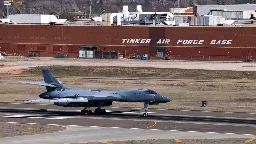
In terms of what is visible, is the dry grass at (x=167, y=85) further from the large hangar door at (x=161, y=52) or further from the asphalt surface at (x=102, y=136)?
the large hangar door at (x=161, y=52)

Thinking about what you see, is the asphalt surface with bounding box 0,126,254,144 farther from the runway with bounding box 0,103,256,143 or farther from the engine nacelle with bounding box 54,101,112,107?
the engine nacelle with bounding box 54,101,112,107

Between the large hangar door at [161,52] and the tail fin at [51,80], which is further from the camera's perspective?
the large hangar door at [161,52]

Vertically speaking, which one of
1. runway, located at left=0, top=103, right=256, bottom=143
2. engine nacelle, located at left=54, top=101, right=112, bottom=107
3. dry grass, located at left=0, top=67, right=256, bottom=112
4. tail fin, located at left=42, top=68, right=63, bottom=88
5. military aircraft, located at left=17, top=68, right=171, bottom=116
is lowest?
dry grass, located at left=0, top=67, right=256, bottom=112

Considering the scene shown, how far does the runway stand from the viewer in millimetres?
56469

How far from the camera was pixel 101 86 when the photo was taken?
340ft

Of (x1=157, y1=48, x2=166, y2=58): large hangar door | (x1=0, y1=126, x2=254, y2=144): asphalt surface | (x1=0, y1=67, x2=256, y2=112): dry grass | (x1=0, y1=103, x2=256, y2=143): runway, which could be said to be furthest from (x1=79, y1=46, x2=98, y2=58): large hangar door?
(x1=0, y1=126, x2=254, y2=144): asphalt surface

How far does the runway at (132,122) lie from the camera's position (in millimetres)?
56469

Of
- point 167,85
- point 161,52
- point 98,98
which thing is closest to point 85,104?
point 98,98

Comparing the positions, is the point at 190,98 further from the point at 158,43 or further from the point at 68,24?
the point at 68,24

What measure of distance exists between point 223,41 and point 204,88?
59568 millimetres

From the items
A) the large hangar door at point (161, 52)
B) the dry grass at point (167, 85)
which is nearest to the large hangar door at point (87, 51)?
the large hangar door at point (161, 52)

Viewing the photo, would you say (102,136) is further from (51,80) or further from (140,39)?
(140,39)

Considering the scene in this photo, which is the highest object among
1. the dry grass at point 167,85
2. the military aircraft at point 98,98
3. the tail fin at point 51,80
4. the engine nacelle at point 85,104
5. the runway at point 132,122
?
the tail fin at point 51,80

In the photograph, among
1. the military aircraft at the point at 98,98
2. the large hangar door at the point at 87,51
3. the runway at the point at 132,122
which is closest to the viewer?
the runway at the point at 132,122
